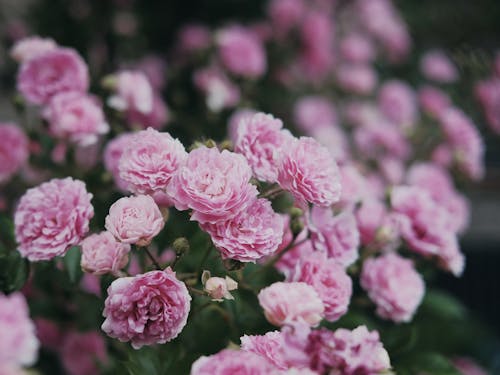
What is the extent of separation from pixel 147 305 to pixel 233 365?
0.54 ft

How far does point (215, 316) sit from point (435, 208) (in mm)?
424

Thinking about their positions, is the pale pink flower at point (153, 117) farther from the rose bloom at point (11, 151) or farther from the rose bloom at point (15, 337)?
the rose bloom at point (15, 337)

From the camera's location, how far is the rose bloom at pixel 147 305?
0.65 metres

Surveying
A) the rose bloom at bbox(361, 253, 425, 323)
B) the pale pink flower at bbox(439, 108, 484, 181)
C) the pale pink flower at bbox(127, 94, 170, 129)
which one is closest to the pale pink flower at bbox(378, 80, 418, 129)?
the pale pink flower at bbox(439, 108, 484, 181)

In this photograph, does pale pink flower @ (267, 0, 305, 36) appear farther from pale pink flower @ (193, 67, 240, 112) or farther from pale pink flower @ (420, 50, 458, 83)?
pale pink flower @ (420, 50, 458, 83)

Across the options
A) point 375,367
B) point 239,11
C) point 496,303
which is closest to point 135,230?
point 375,367

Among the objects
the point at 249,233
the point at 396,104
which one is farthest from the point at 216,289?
the point at 396,104

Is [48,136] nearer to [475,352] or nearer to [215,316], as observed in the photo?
[215,316]

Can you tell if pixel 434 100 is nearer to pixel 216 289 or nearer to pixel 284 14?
pixel 284 14

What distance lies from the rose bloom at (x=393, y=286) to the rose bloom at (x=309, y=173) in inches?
9.7

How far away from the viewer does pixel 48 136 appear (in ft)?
3.70

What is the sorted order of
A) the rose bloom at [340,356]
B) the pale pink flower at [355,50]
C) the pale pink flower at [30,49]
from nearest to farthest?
the rose bloom at [340,356]
the pale pink flower at [30,49]
the pale pink flower at [355,50]

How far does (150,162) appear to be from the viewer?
2.29 feet

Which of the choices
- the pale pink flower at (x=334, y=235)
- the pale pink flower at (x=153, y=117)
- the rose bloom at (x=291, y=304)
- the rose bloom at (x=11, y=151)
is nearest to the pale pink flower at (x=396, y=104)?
the pale pink flower at (x=153, y=117)
